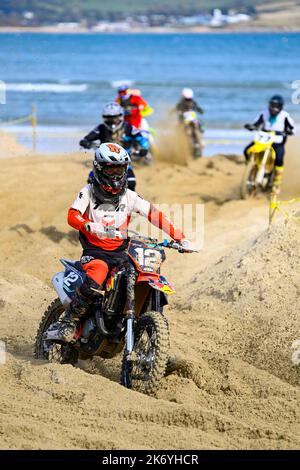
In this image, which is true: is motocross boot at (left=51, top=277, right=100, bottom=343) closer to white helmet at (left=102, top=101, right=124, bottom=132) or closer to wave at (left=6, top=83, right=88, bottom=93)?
white helmet at (left=102, top=101, right=124, bottom=132)

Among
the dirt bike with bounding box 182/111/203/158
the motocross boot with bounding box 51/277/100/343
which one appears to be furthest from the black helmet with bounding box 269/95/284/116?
the motocross boot with bounding box 51/277/100/343

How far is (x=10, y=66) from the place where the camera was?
61562mm

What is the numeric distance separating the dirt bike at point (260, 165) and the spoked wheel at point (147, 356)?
29.3ft

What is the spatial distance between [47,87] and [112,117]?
37.1m

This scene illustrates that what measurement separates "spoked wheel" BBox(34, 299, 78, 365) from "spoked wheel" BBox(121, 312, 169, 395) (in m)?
0.86

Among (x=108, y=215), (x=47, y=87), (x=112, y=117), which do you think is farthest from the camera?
(x=47, y=87)

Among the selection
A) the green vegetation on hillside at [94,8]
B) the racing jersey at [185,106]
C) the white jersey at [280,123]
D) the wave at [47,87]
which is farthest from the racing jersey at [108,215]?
the green vegetation on hillside at [94,8]

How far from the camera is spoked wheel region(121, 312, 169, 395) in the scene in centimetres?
702

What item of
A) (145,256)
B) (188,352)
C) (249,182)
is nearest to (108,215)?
(145,256)

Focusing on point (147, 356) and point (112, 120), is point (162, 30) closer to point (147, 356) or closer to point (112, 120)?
point (112, 120)

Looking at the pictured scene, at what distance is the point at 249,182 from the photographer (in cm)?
1617

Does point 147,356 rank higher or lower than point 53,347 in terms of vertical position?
higher

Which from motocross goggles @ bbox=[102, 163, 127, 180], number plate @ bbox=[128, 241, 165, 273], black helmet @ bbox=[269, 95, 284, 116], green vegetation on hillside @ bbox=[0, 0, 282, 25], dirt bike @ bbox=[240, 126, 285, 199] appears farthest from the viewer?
green vegetation on hillside @ bbox=[0, 0, 282, 25]

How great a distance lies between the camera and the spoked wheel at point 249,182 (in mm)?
16109
